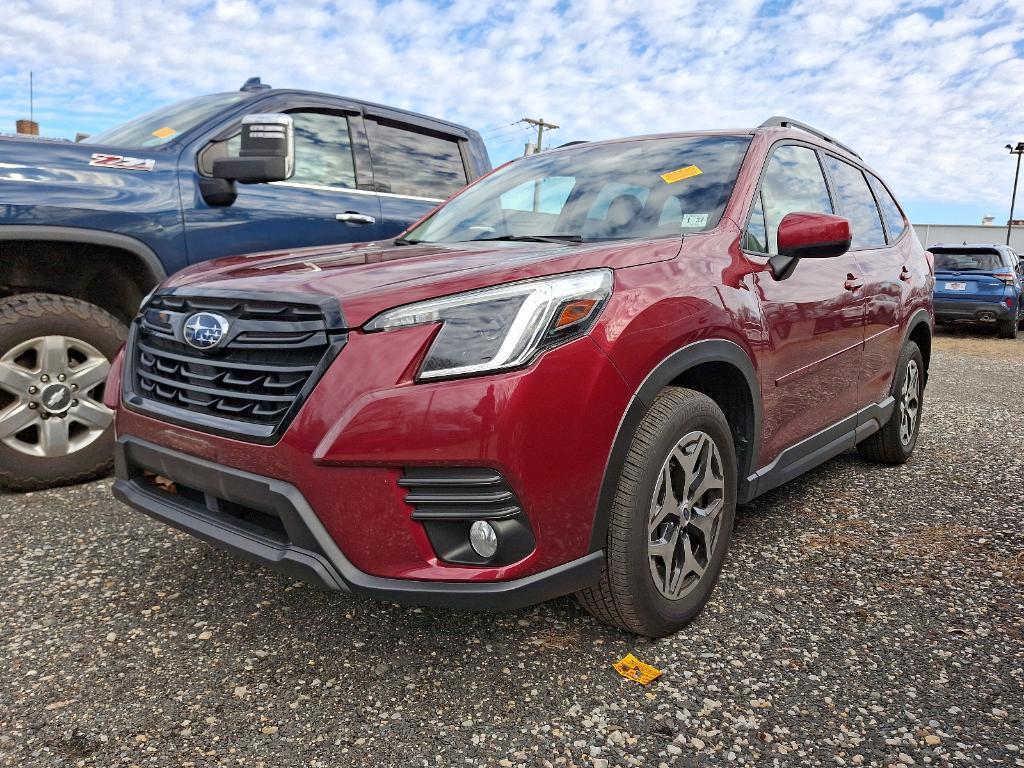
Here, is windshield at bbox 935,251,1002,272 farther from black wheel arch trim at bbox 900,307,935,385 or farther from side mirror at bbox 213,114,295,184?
side mirror at bbox 213,114,295,184

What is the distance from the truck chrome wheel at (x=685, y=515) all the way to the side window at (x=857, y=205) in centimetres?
173

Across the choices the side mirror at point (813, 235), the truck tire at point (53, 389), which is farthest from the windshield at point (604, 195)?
the truck tire at point (53, 389)

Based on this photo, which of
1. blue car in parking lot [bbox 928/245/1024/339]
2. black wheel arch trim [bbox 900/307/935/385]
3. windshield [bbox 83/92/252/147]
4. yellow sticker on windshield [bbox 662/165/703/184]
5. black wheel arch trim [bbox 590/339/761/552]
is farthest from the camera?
blue car in parking lot [bbox 928/245/1024/339]

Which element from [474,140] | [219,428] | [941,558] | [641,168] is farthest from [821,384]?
[474,140]

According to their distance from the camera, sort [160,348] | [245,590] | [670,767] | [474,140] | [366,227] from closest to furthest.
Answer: [670,767] → [160,348] → [245,590] → [366,227] → [474,140]

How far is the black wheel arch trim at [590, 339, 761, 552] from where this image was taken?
6.91ft

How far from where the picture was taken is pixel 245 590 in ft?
9.11

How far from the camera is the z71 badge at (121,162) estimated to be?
362cm

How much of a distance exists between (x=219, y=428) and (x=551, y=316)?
0.94 meters

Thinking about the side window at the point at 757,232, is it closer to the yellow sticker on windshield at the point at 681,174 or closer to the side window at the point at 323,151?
the yellow sticker on windshield at the point at 681,174

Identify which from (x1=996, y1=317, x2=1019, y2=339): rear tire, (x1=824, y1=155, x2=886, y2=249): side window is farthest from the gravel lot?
(x1=996, y1=317, x2=1019, y2=339): rear tire

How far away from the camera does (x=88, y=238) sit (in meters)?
3.53

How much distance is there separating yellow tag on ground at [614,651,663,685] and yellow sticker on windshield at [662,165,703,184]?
1.73 m

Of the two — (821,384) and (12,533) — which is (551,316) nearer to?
(821,384)
